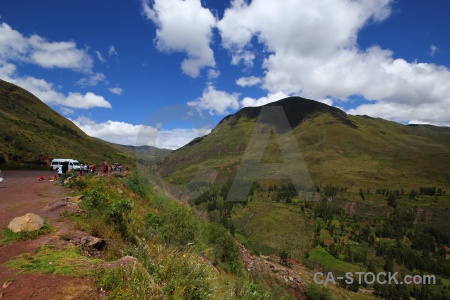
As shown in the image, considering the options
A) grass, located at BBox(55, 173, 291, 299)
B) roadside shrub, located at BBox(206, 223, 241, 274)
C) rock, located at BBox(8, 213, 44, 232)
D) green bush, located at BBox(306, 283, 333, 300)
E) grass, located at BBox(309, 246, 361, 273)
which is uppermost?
rock, located at BBox(8, 213, 44, 232)

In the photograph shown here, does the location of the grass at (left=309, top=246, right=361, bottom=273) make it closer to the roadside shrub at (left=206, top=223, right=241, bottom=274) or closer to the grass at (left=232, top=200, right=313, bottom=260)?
the grass at (left=232, top=200, right=313, bottom=260)

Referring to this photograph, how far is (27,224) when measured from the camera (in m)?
9.22

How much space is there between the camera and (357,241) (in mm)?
198125

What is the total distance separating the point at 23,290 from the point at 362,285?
201 metres

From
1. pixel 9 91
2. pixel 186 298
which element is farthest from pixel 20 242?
pixel 9 91

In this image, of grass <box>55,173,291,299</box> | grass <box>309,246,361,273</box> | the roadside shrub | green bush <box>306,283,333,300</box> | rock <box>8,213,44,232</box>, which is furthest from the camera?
grass <box>309,246,361,273</box>

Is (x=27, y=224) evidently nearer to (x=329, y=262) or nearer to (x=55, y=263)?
(x=55, y=263)

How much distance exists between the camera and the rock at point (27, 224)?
356 inches

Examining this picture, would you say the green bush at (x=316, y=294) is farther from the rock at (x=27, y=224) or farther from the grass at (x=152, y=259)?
the rock at (x=27, y=224)

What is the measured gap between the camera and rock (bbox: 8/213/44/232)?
905 cm

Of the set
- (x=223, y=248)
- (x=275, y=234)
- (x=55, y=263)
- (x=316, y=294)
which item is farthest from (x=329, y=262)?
(x=55, y=263)

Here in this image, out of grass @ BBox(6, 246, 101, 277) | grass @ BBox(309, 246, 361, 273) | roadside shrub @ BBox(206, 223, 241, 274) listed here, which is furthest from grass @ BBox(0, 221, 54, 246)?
grass @ BBox(309, 246, 361, 273)

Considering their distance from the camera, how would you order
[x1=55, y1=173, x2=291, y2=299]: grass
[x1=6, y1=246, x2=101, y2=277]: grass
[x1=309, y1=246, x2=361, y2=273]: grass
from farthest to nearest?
[x1=309, y1=246, x2=361, y2=273]: grass → [x1=6, y1=246, x2=101, y2=277]: grass → [x1=55, y1=173, x2=291, y2=299]: grass

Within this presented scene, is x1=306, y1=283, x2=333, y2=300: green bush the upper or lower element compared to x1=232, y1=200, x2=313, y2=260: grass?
upper
